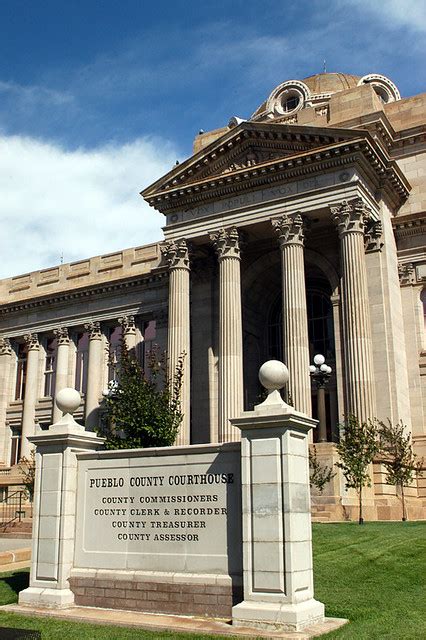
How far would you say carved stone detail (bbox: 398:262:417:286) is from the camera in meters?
34.2

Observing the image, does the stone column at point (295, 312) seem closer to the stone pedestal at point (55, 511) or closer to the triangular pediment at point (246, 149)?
the triangular pediment at point (246, 149)

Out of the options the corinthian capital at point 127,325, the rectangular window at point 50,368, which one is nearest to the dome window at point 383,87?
the corinthian capital at point 127,325

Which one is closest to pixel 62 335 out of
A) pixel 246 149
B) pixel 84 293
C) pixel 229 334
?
pixel 84 293

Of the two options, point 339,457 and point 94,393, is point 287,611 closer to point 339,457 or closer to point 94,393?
point 339,457

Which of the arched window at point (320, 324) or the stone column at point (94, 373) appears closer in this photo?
the arched window at point (320, 324)

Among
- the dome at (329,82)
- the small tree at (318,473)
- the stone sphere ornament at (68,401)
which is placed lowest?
the small tree at (318,473)

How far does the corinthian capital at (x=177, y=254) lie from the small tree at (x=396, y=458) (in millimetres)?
12352

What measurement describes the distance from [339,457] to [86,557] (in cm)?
1611

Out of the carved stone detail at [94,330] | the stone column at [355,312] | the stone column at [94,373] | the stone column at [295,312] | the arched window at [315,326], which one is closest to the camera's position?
the stone column at [355,312]

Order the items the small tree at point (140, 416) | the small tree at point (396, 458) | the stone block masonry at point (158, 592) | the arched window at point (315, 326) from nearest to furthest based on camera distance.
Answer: the stone block masonry at point (158, 592), the small tree at point (140, 416), the small tree at point (396, 458), the arched window at point (315, 326)

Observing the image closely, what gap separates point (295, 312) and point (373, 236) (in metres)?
5.22

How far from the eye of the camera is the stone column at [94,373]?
1708 inches

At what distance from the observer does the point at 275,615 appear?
9570 millimetres

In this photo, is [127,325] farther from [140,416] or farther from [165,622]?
[165,622]
